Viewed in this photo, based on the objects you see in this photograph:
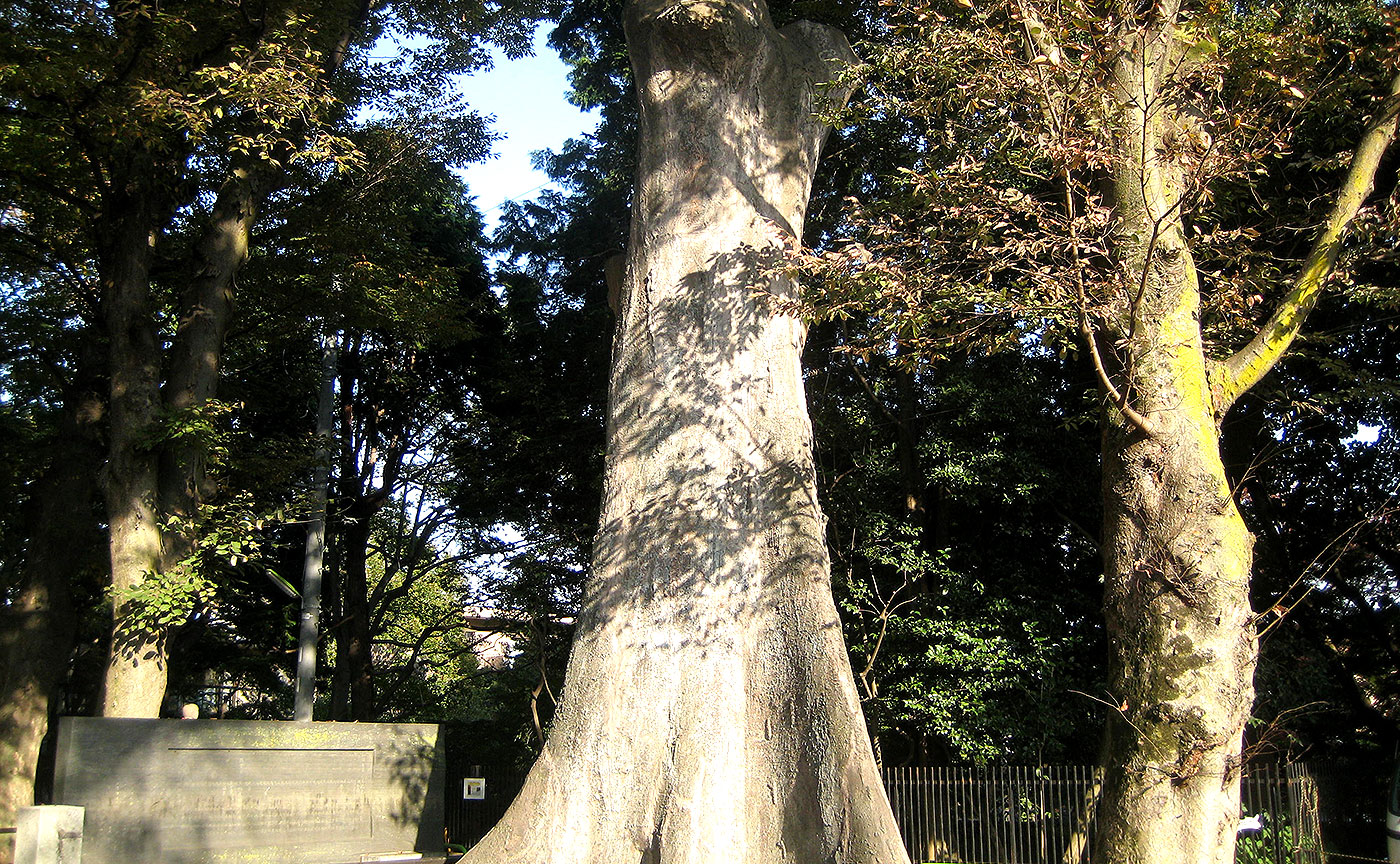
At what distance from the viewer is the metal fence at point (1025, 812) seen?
10.8 m

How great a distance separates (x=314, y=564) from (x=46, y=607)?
4.33 metres

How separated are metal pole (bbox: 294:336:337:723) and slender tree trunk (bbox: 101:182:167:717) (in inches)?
54.3

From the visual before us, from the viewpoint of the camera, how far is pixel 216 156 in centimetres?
1412

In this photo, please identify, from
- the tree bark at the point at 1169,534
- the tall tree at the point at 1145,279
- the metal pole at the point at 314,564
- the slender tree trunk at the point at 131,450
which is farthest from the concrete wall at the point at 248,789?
the tree bark at the point at 1169,534

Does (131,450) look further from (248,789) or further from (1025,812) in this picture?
(1025,812)

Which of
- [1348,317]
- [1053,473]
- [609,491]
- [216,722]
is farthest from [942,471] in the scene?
[216,722]

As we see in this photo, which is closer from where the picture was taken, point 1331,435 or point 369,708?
point 1331,435

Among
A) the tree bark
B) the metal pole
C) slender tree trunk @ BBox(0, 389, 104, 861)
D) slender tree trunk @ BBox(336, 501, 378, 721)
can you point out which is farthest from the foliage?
slender tree trunk @ BBox(336, 501, 378, 721)

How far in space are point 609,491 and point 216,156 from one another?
9.31m

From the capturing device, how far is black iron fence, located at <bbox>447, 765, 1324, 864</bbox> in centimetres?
1075

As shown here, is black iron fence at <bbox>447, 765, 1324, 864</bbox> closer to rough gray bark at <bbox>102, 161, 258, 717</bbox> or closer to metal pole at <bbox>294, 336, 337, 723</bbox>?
metal pole at <bbox>294, 336, 337, 723</bbox>

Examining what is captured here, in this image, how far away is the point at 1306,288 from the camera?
23.1 ft

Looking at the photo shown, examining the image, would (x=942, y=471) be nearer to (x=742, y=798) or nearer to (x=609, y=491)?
(x=609, y=491)

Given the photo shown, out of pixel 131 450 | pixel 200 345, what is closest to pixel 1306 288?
pixel 131 450
